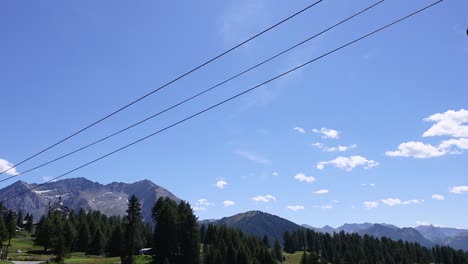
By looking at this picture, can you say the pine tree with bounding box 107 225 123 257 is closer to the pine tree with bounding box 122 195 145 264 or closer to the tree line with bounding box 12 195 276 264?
the tree line with bounding box 12 195 276 264

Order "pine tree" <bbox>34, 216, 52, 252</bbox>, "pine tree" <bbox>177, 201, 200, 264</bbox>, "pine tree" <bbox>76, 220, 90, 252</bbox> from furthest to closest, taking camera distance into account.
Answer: "pine tree" <bbox>76, 220, 90, 252</bbox>, "pine tree" <bbox>34, 216, 52, 252</bbox>, "pine tree" <bbox>177, 201, 200, 264</bbox>

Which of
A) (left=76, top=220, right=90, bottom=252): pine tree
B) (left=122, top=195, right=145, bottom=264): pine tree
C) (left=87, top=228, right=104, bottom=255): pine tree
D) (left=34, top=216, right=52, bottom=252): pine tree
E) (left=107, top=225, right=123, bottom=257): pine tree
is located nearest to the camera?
(left=122, top=195, right=145, bottom=264): pine tree

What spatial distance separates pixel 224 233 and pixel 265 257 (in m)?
31.1

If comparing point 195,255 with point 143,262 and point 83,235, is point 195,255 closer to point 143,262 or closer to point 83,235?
point 143,262

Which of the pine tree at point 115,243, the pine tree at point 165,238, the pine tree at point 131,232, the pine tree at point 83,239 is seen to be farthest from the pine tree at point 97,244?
the pine tree at point 165,238

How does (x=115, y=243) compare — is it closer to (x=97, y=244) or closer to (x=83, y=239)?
(x=97, y=244)

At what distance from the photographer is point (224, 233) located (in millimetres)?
166125

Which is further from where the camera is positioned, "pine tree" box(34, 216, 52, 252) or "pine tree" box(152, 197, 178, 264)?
"pine tree" box(34, 216, 52, 252)

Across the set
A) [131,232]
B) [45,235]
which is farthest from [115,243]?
[131,232]

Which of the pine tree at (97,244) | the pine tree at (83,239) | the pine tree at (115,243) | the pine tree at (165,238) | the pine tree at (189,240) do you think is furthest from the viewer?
the pine tree at (83,239)

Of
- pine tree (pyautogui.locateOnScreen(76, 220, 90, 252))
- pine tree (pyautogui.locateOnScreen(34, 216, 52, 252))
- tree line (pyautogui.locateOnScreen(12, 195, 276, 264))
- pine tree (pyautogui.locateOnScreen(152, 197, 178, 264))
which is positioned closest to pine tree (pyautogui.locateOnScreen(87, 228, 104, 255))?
pine tree (pyautogui.locateOnScreen(76, 220, 90, 252))

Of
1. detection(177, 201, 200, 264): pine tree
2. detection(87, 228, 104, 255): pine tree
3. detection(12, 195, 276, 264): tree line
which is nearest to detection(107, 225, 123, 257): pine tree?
detection(12, 195, 276, 264): tree line

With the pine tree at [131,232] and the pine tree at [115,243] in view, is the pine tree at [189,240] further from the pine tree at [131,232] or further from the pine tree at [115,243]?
the pine tree at [115,243]

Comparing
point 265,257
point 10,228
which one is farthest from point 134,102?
point 10,228
